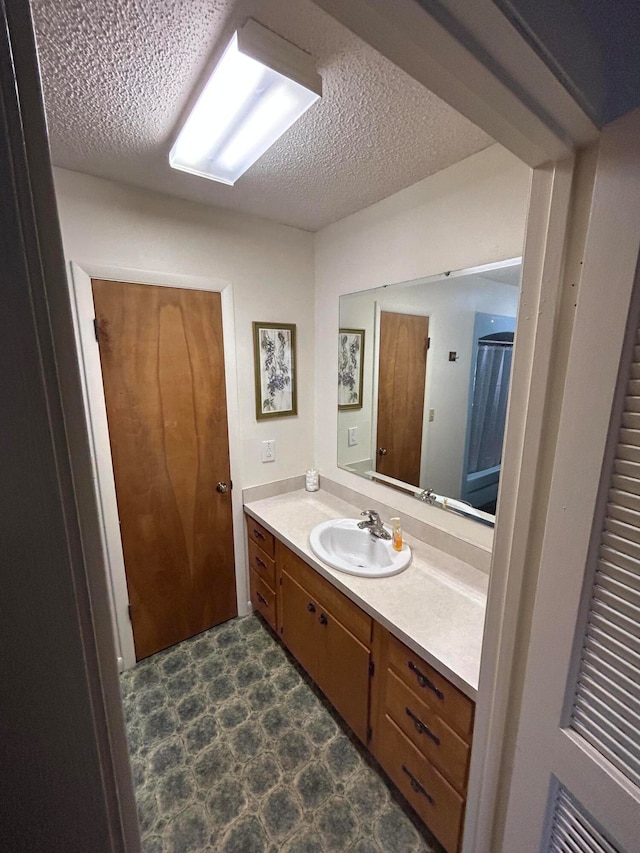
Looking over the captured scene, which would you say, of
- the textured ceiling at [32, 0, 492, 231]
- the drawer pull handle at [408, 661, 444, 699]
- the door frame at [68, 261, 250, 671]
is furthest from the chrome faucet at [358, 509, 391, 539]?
the textured ceiling at [32, 0, 492, 231]

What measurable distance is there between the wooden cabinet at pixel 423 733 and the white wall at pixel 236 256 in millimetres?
1255

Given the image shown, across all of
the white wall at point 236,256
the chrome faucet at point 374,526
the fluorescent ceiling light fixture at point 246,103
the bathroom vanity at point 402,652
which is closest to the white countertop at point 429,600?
the bathroom vanity at point 402,652

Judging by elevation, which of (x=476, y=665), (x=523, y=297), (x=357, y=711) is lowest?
(x=357, y=711)

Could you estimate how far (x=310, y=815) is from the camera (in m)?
1.25

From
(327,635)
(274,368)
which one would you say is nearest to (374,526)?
(327,635)

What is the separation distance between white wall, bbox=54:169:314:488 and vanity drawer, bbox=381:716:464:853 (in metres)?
1.38

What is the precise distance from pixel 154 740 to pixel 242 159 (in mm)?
2443

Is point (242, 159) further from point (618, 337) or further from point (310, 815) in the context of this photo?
point (310, 815)

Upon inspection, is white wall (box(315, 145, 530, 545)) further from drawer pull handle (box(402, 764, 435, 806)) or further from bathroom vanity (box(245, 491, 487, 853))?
drawer pull handle (box(402, 764, 435, 806))

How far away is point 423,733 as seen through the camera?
1.11 metres

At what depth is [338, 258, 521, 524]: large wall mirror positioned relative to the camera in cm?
135

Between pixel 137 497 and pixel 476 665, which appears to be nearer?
pixel 476 665

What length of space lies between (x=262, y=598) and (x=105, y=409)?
1.40 metres

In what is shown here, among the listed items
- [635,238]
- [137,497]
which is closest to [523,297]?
[635,238]
